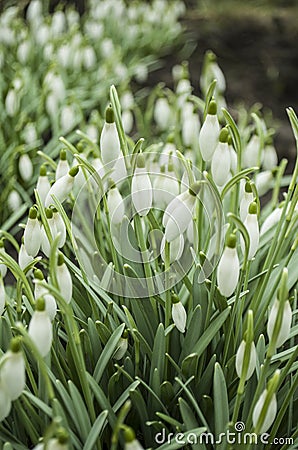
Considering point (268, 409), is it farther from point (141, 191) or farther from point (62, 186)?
point (62, 186)

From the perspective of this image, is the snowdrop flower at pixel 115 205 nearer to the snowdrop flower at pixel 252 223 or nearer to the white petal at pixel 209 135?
the white petal at pixel 209 135

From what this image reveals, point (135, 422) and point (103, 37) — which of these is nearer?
point (135, 422)

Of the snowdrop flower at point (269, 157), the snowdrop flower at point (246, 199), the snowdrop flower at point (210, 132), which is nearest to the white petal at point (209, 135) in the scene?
the snowdrop flower at point (210, 132)

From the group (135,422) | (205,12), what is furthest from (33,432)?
(205,12)

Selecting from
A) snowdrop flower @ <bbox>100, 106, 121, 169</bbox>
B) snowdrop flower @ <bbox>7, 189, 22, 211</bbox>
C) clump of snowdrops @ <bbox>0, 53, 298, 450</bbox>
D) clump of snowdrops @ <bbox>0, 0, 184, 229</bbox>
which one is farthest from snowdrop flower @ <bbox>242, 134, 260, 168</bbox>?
snowdrop flower @ <bbox>7, 189, 22, 211</bbox>

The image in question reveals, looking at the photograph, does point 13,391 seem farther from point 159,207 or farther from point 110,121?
point 159,207

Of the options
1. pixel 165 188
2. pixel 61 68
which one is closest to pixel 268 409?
pixel 165 188
